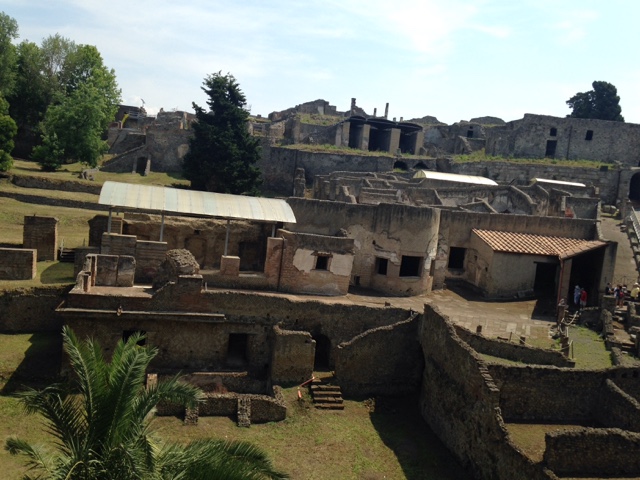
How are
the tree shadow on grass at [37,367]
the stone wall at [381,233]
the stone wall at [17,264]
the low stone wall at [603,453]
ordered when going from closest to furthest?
1. the low stone wall at [603,453]
2. the tree shadow on grass at [37,367]
3. the stone wall at [17,264]
4. the stone wall at [381,233]

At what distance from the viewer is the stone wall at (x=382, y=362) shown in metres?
18.4

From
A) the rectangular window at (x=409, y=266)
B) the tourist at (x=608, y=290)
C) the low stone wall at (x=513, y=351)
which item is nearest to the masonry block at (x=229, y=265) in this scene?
the rectangular window at (x=409, y=266)

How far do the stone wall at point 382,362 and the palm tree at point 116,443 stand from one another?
9.20 metres

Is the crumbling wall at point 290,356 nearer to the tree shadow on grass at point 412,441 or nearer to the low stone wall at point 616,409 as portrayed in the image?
the tree shadow on grass at point 412,441

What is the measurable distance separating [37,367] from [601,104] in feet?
179

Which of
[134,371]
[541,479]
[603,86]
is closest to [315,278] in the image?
[541,479]

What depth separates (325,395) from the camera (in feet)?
58.6

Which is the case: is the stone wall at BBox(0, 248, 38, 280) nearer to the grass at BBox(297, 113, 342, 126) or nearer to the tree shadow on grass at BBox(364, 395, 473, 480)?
the tree shadow on grass at BBox(364, 395, 473, 480)

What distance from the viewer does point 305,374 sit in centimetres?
1841

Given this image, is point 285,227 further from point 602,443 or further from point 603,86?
point 603,86

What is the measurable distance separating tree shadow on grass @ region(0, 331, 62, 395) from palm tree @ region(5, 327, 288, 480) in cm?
758

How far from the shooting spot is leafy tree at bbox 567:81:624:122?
186ft

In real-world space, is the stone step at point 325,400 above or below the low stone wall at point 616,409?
below

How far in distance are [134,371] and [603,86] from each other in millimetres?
58336
